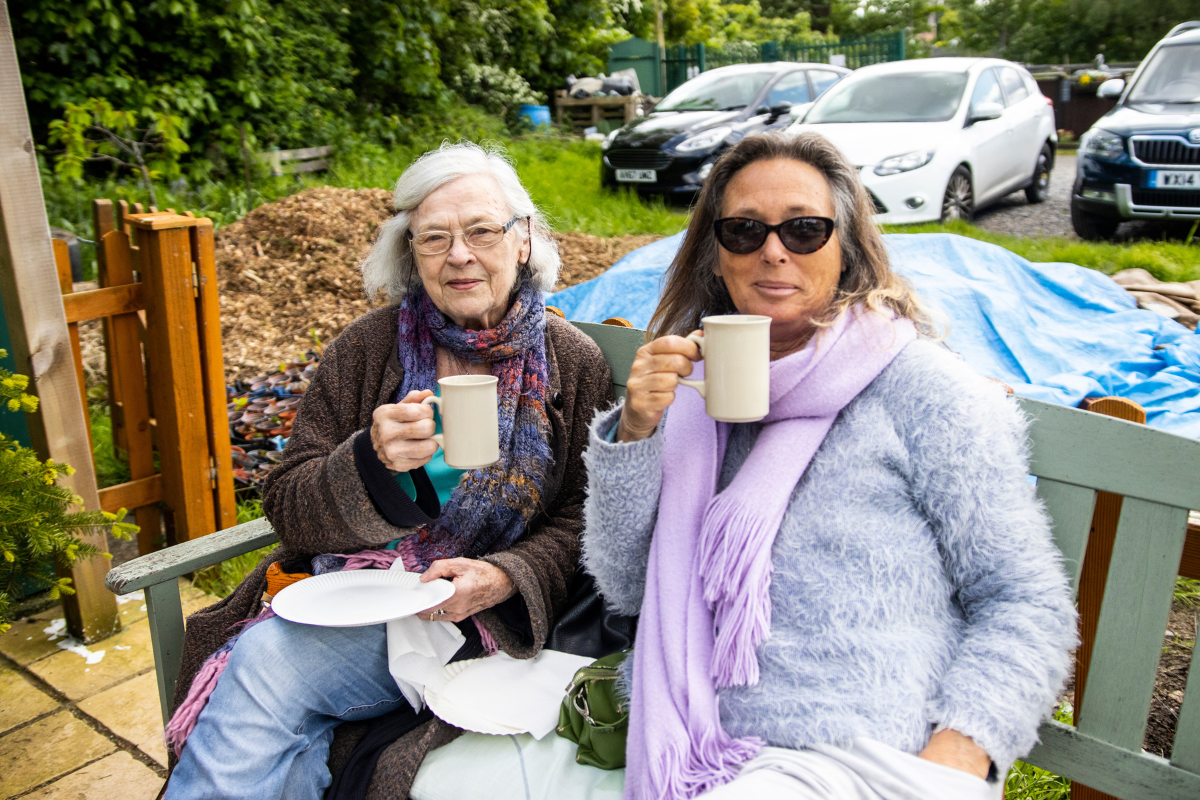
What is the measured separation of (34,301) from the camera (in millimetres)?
2971

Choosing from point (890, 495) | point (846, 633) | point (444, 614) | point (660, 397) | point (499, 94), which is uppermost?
point (499, 94)

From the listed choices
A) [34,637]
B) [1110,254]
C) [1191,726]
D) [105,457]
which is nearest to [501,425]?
[1191,726]

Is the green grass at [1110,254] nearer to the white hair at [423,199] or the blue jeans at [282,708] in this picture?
the white hair at [423,199]

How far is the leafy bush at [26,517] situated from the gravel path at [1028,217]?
843cm

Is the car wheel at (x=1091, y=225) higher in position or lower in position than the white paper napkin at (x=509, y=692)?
higher

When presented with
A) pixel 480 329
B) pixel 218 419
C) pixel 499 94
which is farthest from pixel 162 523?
pixel 499 94

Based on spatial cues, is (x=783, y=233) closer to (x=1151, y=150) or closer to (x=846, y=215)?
(x=846, y=215)

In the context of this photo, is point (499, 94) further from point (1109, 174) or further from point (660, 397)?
point (660, 397)

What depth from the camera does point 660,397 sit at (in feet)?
5.49

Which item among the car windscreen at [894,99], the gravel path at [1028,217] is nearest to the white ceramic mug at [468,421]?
the car windscreen at [894,99]

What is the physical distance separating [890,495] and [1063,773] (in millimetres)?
619

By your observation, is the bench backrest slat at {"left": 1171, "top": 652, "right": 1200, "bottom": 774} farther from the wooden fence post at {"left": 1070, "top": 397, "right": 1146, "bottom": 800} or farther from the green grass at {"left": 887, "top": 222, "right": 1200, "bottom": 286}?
the green grass at {"left": 887, "top": 222, "right": 1200, "bottom": 286}

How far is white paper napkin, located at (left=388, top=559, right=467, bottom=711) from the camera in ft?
6.29

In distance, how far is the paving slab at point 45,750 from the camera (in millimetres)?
2648
